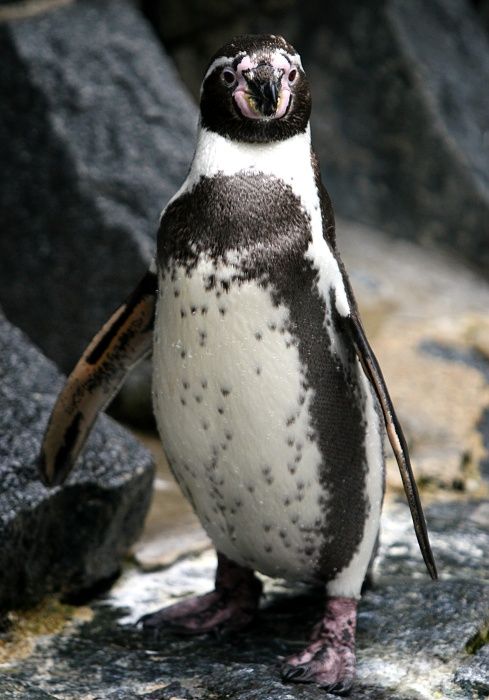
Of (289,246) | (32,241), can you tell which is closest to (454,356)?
(32,241)

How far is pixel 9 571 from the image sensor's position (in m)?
2.85

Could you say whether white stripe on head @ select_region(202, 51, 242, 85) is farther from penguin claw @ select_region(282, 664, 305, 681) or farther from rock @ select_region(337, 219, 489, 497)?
rock @ select_region(337, 219, 489, 497)

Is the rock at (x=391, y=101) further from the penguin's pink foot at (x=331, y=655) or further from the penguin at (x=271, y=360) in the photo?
the penguin's pink foot at (x=331, y=655)

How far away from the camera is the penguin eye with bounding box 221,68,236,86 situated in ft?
8.05

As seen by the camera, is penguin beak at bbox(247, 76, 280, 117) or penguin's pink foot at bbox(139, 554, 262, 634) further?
penguin's pink foot at bbox(139, 554, 262, 634)

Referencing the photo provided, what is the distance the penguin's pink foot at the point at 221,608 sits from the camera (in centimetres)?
292

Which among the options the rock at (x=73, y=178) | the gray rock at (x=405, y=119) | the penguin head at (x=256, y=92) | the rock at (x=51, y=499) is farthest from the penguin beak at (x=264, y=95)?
the gray rock at (x=405, y=119)

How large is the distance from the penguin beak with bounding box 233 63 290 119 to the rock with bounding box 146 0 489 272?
11.8ft

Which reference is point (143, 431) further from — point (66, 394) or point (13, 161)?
point (66, 394)

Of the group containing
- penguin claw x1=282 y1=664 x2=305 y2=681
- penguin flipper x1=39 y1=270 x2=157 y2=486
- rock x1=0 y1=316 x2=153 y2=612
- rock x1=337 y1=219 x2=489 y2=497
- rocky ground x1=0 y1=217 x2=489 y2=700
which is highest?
penguin flipper x1=39 y1=270 x2=157 y2=486

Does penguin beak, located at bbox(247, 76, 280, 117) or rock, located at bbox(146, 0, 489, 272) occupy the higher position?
penguin beak, located at bbox(247, 76, 280, 117)

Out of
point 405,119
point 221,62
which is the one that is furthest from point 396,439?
point 405,119

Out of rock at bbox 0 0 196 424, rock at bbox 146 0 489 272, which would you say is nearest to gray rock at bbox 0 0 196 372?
rock at bbox 0 0 196 424

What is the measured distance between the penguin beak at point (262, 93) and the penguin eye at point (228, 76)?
0.03 meters
